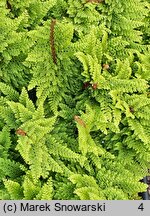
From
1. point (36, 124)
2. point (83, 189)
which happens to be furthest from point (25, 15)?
point (83, 189)

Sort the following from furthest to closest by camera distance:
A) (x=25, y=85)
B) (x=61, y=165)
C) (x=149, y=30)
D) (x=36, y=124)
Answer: (x=149, y=30) < (x=25, y=85) < (x=61, y=165) < (x=36, y=124)

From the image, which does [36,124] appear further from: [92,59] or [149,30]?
[149,30]

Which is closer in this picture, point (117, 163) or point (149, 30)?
point (117, 163)

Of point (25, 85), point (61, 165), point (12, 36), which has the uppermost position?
point (12, 36)

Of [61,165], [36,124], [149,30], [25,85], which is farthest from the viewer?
[149,30]

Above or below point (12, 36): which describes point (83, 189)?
below

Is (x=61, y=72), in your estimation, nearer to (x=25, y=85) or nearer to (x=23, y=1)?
(x=25, y=85)

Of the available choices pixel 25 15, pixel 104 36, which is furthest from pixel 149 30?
pixel 25 15
